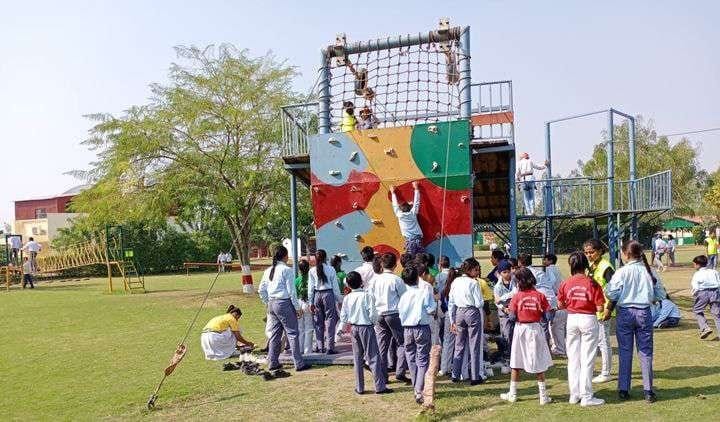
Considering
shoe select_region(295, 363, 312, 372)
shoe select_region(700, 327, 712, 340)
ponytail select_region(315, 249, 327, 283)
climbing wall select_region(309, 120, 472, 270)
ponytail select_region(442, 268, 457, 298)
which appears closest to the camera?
ponytail select_region(442, 268, 457, 298)

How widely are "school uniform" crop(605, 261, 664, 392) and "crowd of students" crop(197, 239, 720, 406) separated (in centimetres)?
1

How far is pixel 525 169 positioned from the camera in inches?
594

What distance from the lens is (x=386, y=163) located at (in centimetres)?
1140

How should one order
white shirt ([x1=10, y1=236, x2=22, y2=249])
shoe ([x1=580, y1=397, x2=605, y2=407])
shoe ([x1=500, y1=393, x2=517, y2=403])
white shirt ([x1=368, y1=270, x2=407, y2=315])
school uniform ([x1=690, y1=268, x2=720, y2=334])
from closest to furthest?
shoe ([x1=580, y1=397, x2=605, y2=407]) < shoe ([x1=500, y1=393, x2=517, y2=403]) < white shirt ([x1=368, y1=270, x2=407, y2=315]) < school uniform ([x1=690, y1=268, x2=720, y2=334]) < white shirt ([x1=10, y1=236, x2=22, y2=249])

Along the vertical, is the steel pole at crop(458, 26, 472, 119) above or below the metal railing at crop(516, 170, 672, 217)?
above

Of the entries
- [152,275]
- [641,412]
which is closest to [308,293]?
[641,412]

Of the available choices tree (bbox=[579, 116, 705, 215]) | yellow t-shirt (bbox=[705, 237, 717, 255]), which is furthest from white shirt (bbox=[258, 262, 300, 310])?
tree (bbox=[579, 116, 705, 215])

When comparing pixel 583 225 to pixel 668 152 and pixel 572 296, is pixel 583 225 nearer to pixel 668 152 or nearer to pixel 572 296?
pixel 668 152

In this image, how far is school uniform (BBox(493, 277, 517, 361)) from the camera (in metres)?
9.01

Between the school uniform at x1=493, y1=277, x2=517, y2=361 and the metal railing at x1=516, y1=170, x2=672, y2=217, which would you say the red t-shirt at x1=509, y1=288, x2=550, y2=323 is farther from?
the metal railing at x1=516, y1=170, x2=672, y2=217

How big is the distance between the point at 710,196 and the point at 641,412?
44.4 m

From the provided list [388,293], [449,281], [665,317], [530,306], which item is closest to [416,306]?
[388,293]

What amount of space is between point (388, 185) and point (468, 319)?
151 inches

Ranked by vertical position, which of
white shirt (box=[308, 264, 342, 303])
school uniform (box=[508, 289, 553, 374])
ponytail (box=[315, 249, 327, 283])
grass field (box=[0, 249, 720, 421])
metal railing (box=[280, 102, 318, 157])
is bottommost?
grass field (box=[0, 249, 720, 421])
